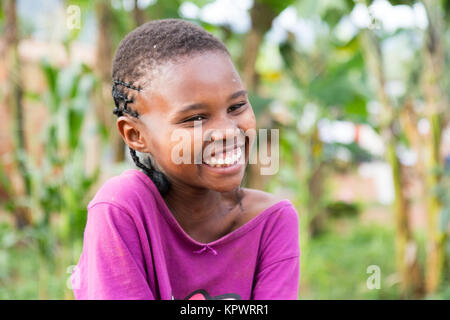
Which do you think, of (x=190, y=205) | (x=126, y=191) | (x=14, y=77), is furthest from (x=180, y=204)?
(x=14, y=77)

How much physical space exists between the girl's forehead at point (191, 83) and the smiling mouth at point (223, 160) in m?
0.10

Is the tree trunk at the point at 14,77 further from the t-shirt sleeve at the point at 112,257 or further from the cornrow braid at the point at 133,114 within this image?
Result: the t-shirt sleeve at the point at 112,257

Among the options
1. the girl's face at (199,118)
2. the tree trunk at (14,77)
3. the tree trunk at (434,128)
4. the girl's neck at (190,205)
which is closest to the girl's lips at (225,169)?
the girl's face at (199,118)

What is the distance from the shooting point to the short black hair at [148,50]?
2.65 feet

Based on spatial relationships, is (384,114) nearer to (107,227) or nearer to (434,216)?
(434,216)

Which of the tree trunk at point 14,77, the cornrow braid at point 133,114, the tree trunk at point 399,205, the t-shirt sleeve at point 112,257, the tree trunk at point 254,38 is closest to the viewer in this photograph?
the t-shirt sleeve at point 112,257

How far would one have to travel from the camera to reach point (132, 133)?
2.88 ft

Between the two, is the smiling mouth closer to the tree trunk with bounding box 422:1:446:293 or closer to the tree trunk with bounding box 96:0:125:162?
the tree trunk with bounding box 422:1:446:293

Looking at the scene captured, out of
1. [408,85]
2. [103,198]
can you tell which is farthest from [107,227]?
[408,85]

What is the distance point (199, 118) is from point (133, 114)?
5.6 inches

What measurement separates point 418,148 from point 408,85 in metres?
0.46

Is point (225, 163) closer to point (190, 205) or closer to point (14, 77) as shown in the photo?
point (190, 205)

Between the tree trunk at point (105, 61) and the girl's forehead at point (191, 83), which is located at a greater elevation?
the tree trunk at point (105, 61)

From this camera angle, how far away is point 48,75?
2.21m
